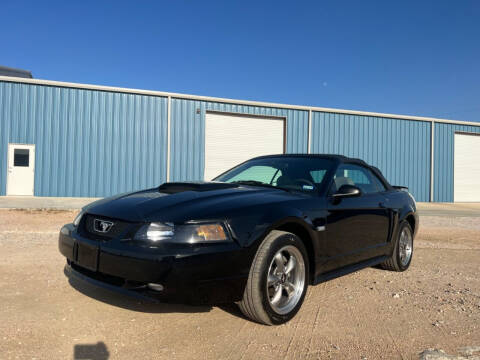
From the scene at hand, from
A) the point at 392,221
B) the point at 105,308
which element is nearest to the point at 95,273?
the point at 105,308

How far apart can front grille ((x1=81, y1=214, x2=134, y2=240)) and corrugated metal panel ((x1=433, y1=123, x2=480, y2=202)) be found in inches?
767

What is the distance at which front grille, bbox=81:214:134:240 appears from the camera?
2.49 meters

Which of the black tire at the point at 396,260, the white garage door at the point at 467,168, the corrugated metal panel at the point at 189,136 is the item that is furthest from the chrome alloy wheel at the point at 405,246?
the white garage door at the point at 467,168

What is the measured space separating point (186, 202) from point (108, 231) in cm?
59

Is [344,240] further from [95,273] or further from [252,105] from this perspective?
[252,105]

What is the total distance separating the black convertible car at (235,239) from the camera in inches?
91.4

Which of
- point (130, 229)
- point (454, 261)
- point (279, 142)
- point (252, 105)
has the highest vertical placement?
point (252, 105)

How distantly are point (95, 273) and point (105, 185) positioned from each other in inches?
493

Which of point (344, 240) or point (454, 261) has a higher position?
point (344, 240)

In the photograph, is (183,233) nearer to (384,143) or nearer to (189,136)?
(189,136)

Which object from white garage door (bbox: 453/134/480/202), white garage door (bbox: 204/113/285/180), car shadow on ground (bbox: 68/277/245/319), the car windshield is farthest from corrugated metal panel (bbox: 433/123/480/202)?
car shadow on ground (bbox: 68/277/245/319)

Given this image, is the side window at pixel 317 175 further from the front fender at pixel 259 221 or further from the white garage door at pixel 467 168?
the white garage door at pixel 467 168

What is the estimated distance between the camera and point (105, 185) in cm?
1437

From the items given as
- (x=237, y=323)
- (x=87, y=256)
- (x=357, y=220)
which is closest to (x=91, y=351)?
(x=87, y=256)
